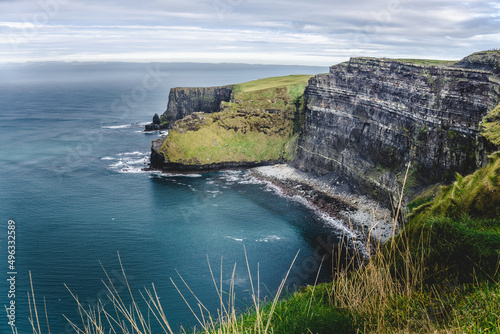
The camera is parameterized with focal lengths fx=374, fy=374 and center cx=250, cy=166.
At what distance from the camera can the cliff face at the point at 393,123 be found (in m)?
44.1

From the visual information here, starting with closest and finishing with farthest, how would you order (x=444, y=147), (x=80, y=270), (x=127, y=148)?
1. (x=80, y=270)
2. (x=444, y=147)
3. (x=127, y=148)

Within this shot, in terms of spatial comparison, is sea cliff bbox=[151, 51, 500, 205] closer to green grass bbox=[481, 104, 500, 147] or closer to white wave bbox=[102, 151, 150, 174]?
green grass bbox=[481, 104, 500, 147]

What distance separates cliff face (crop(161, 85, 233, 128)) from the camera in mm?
109125

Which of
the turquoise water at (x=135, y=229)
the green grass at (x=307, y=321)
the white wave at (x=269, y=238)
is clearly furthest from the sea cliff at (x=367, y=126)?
the green grass at (x=307, y=321)

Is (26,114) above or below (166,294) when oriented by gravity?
above

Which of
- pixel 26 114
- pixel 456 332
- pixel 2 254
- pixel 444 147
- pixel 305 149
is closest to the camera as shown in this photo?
pixel 456 332

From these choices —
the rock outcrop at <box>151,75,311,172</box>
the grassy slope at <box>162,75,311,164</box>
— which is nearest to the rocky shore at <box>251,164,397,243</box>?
the rock outcrop at <box>151,75,311,172</box>

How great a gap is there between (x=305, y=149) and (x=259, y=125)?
14.1 metres

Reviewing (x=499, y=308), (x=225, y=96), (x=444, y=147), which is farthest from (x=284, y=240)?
(x=225, y=96)

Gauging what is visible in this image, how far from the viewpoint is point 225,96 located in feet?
352

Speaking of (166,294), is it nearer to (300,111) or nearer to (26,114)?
(300,111)

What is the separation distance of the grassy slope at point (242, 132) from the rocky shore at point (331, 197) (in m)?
5.85

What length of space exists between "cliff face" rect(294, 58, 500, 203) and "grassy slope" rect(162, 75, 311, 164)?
23.9ft

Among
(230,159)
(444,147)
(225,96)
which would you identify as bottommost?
(230,159)
